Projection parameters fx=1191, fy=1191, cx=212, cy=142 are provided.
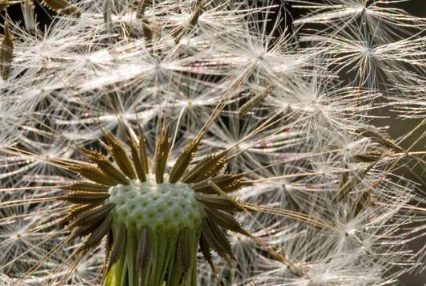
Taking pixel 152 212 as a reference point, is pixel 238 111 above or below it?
above

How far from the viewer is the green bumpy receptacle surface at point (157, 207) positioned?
3553mm

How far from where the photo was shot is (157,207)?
356cm

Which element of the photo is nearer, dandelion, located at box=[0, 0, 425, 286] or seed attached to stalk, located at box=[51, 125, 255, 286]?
seed attached to stalk, located at box=[51, 125, 255, 286]

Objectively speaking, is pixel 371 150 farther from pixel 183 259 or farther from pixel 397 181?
pixel 183 259

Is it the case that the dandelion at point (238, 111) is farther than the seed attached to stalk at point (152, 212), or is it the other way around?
the dandelion at point (238, 111)

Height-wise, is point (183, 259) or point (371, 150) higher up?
point (371, 150)

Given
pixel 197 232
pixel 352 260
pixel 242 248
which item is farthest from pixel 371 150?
pixel 242 248

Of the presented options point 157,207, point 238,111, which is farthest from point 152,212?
point 238,111

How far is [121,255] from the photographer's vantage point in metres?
3.57

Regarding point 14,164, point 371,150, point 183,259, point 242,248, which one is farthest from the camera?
point 242,248

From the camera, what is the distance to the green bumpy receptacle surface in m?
3.55

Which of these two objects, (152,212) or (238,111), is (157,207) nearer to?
(152,212)

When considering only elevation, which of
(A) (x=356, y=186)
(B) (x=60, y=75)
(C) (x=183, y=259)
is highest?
(B) (x=60, y=75)

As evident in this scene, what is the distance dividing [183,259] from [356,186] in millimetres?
779
